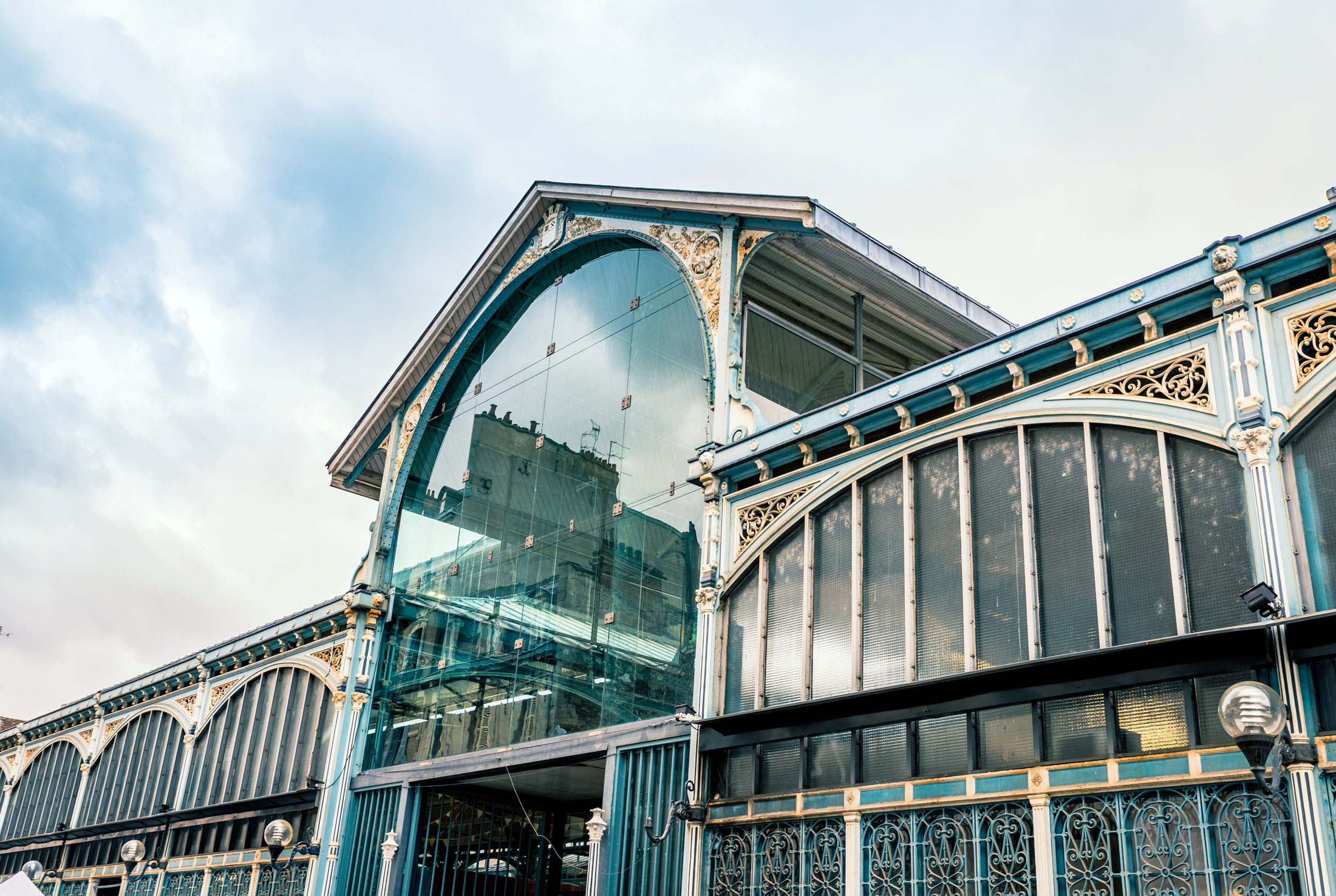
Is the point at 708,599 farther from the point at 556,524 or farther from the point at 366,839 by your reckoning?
the point at 366,839

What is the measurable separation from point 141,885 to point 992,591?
2305 centimetres

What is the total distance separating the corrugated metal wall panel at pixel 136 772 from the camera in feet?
93.7

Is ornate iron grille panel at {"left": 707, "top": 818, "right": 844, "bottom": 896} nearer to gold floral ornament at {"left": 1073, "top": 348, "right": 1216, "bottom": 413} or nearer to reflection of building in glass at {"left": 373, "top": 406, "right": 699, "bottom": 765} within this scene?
reflection of building in glass at {"left": 373, "top": 406, "right": 699, "bottom": 765}

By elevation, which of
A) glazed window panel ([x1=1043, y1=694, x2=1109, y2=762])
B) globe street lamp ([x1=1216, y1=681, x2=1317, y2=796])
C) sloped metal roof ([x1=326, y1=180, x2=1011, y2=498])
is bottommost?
globe street lamp ([x1=1216, y1=681, x2=1317, y2=796])

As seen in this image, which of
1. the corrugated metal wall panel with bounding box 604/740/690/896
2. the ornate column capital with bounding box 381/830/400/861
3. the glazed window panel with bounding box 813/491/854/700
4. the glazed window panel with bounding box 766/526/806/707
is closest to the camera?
the glazed window panel with bounding box 813/491/854/700

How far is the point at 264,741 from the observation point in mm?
25516

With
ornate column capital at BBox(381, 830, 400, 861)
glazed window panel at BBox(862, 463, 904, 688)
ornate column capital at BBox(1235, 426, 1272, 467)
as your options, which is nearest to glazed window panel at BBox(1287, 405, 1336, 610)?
ornate column capital at BBox(1235, 426, 1272, 467)

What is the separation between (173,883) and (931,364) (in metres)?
21.4

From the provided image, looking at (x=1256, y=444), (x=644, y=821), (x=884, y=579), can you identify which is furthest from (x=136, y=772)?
(x=1256, y=444)

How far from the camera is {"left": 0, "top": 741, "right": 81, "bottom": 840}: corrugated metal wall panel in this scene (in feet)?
110

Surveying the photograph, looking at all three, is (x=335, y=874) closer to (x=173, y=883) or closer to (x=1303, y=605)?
(x=173, y=883)

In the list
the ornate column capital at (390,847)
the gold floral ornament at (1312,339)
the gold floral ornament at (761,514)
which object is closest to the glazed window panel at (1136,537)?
the gold floral ornament at (1312,339)

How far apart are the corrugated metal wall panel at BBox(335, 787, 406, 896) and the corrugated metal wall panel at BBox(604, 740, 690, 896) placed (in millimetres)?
6164

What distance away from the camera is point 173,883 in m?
26.3
